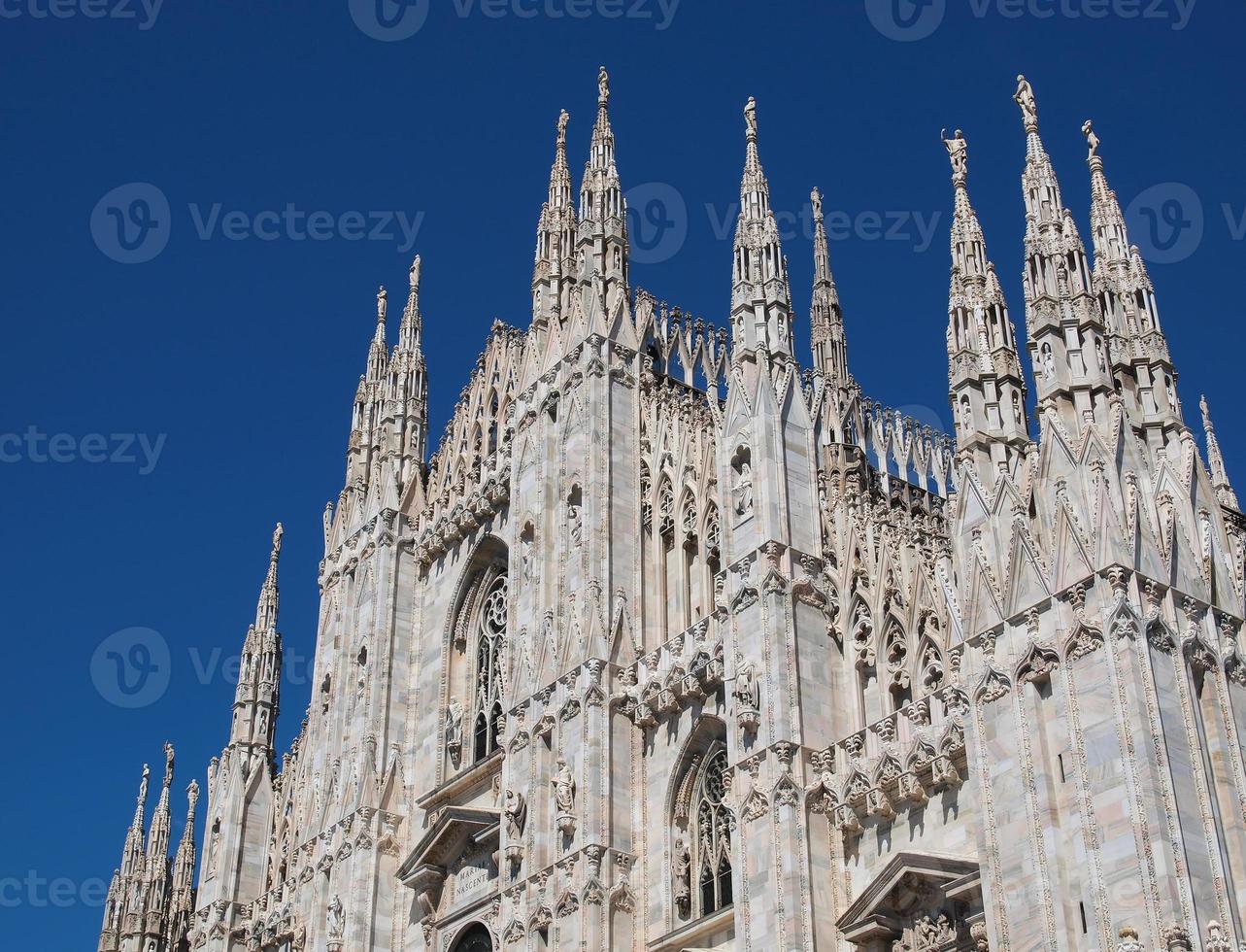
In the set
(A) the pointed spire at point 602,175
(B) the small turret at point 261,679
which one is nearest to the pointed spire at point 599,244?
(A) the pointed spire at point 602,175

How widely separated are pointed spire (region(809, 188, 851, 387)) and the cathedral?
130 millimetres

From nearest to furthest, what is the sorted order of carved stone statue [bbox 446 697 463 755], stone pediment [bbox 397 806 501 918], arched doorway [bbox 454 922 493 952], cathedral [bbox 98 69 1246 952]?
1. cathedral [bbox 98 69 1246 952]
2. arched doorway [bbox 454 922 493 952]
3. stone pediment [bbox 397 806 501 918]
4. carved stone statue [bbox 446 697 463 755]

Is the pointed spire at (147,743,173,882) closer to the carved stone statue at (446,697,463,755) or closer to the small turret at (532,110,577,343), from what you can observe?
the carved stone statue at (446,697,463,755)

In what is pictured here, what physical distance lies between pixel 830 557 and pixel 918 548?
223 cm

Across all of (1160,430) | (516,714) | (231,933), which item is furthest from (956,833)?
(231,933)

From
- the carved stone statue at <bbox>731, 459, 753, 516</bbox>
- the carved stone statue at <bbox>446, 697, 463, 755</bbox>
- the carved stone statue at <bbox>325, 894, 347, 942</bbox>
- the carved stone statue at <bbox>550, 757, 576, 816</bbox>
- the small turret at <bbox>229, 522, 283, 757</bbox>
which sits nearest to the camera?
the carved stone statue at <bbox>731, 459, 753, 516</bbox>

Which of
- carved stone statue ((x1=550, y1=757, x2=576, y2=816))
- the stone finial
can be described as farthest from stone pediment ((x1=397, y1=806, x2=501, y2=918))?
the stone finial

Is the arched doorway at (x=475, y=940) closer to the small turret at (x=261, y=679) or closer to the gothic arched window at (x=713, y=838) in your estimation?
the gothic arched window at (x=713, y=838)

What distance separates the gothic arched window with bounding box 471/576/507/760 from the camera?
39219 millimetres

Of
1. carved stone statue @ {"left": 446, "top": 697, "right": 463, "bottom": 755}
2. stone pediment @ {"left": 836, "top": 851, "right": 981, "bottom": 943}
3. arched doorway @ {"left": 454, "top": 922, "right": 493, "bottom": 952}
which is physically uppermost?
carved stone statue @ {"left": 446, "top": 697, "right": 463, "bottom": 755}

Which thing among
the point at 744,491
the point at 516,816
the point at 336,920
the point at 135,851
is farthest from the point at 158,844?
the point at 744,491

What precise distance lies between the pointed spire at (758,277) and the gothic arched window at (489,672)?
9879mm

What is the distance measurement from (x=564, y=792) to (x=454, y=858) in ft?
19.3

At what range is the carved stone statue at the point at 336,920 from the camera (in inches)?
1540
